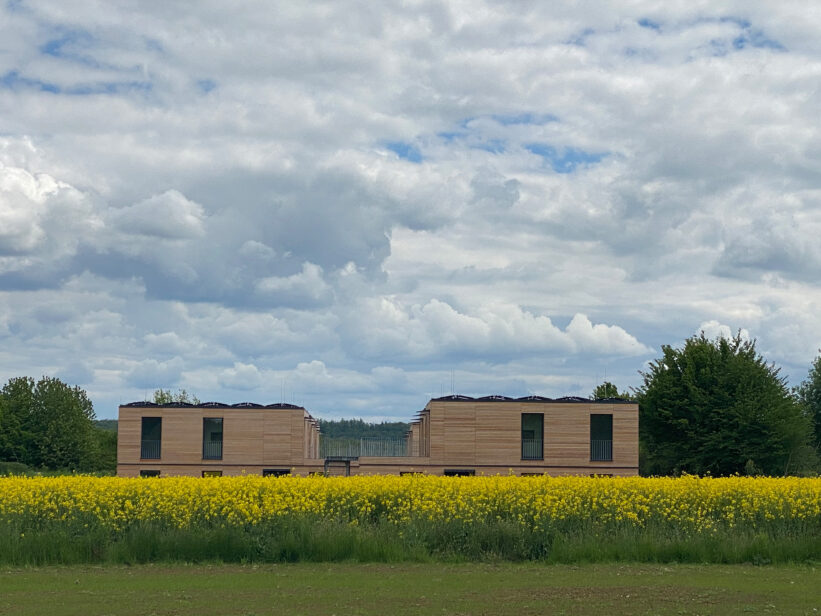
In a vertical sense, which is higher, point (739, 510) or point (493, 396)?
point (493, 396)

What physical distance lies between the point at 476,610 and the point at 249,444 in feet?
142

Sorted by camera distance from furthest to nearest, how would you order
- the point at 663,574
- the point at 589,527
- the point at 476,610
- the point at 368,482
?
the point at 368,482 < the point at 589,527 < the point at 663,574 < the point at 476,610

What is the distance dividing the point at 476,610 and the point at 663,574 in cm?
544

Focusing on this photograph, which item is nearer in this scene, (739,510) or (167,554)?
(167,554)

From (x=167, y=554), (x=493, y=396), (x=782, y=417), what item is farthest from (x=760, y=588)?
(x=782, y=417)

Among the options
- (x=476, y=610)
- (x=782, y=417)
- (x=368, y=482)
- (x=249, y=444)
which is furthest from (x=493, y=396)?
(x=476, y=610)

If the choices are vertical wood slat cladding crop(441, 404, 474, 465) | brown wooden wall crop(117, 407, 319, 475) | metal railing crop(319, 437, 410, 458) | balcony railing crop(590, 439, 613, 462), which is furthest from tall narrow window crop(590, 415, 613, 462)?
brown wooden wall crop(117, 407, 319, 475)

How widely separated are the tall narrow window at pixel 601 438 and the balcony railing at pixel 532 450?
2748 mm

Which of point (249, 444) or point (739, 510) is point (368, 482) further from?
point (249, 444)

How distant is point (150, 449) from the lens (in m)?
56.8

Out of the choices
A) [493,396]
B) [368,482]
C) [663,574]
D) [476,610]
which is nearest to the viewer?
[476,610]

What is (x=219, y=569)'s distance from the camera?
A: 19.2 meters

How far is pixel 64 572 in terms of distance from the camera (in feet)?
62.4

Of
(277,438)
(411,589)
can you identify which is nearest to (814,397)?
(277,438)
